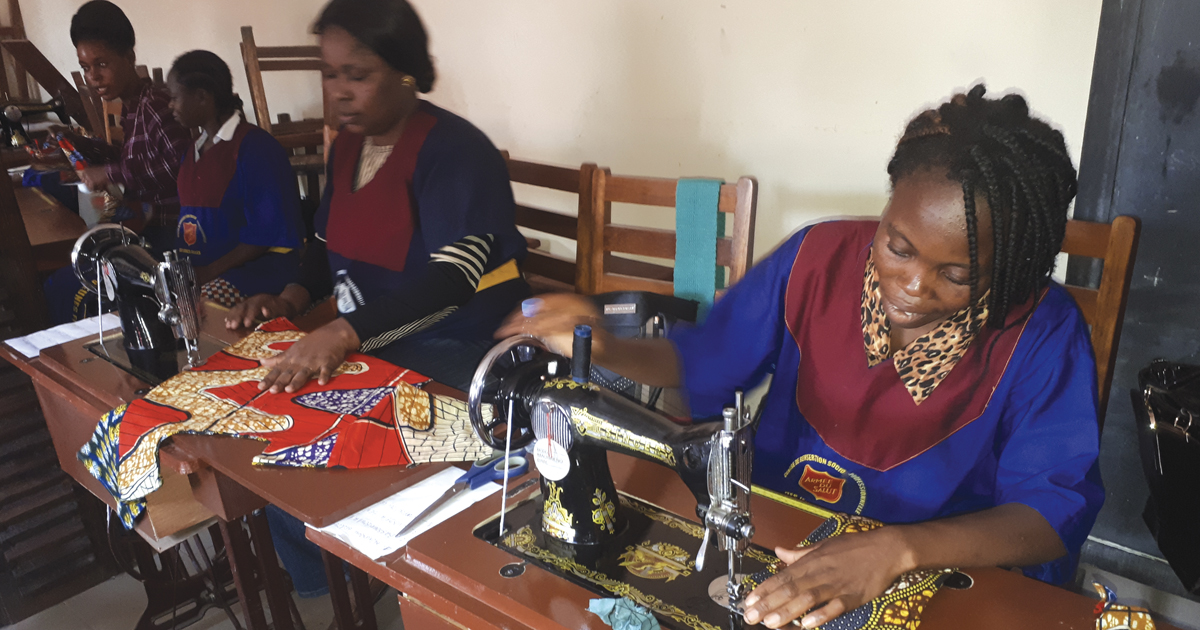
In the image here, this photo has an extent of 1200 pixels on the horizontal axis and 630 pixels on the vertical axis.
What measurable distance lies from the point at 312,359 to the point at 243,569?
468 mm

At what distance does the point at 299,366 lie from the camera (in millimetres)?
1571

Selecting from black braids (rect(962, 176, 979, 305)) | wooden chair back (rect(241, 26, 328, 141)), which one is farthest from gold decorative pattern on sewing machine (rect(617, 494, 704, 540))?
wooden chair back (rect(241, 26, 328, 141))

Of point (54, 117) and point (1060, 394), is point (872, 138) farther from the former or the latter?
point (54, 117)

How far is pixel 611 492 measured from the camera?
111cm

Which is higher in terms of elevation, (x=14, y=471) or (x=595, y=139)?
(x=595, y=139)

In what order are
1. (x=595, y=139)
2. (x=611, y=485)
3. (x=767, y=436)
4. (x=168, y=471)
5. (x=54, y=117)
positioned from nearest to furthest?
(x=611, y=485), (x=767, y=436), (x=168, y=471), (x=595, y=139), (x=54, y=117)

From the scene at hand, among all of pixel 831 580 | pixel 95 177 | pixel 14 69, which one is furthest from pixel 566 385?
pixel 14 69

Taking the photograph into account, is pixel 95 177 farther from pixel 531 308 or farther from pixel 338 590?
pixel 531 308

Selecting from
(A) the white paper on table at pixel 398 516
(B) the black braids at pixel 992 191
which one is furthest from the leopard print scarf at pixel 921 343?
(A) the white paper on table at pixel 398 516

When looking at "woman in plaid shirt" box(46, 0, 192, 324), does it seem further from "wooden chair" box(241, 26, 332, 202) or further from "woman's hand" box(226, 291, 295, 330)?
"woman's hand" box(226, 291, 295, 330)

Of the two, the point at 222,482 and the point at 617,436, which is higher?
the point at 617,436

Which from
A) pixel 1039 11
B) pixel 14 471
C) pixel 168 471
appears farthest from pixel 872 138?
pixel 14 471

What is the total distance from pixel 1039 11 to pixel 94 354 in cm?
242

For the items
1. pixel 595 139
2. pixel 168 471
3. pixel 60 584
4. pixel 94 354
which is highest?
pixel 595 139
